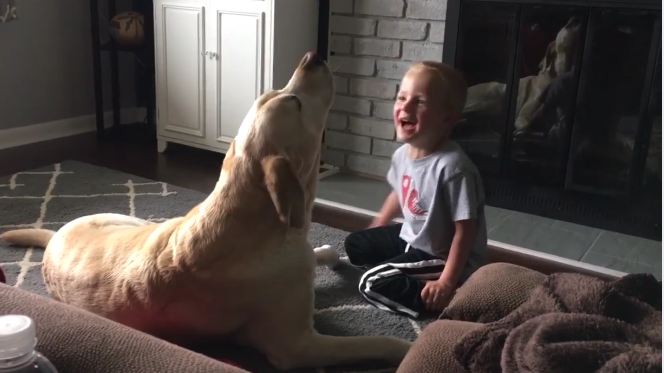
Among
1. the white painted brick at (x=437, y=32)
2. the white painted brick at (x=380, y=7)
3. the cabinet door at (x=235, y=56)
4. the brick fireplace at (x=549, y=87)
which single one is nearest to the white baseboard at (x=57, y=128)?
the cabinet door at (x=235, y=56)

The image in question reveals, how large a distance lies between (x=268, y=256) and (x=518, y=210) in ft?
5.31

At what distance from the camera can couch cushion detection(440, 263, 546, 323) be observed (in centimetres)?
96

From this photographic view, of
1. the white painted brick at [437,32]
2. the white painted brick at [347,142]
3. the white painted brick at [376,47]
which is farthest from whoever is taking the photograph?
the white painted brick at [347,142]

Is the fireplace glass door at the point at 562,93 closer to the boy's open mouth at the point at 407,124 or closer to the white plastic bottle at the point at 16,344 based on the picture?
the boy's open mouth at the point at 407,124

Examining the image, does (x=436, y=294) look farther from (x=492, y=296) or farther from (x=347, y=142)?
(x=347, y=142)

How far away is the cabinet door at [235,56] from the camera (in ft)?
9.69

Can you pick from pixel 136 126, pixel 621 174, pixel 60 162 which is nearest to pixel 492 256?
pixel 621 174

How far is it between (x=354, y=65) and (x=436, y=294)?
1.57 m

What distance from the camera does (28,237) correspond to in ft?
6.61

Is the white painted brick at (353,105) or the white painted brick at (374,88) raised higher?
the white painted brick at (374,88)

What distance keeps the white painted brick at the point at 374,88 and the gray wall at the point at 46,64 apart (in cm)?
165

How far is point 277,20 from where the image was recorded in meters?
2.88

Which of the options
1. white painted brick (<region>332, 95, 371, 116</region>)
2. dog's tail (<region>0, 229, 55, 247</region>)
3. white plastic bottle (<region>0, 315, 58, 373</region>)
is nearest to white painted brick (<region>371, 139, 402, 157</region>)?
white painted brick (<region>332, 95, 371, 116</region>)

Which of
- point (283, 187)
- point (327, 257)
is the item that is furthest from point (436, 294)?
point (283, 187)
